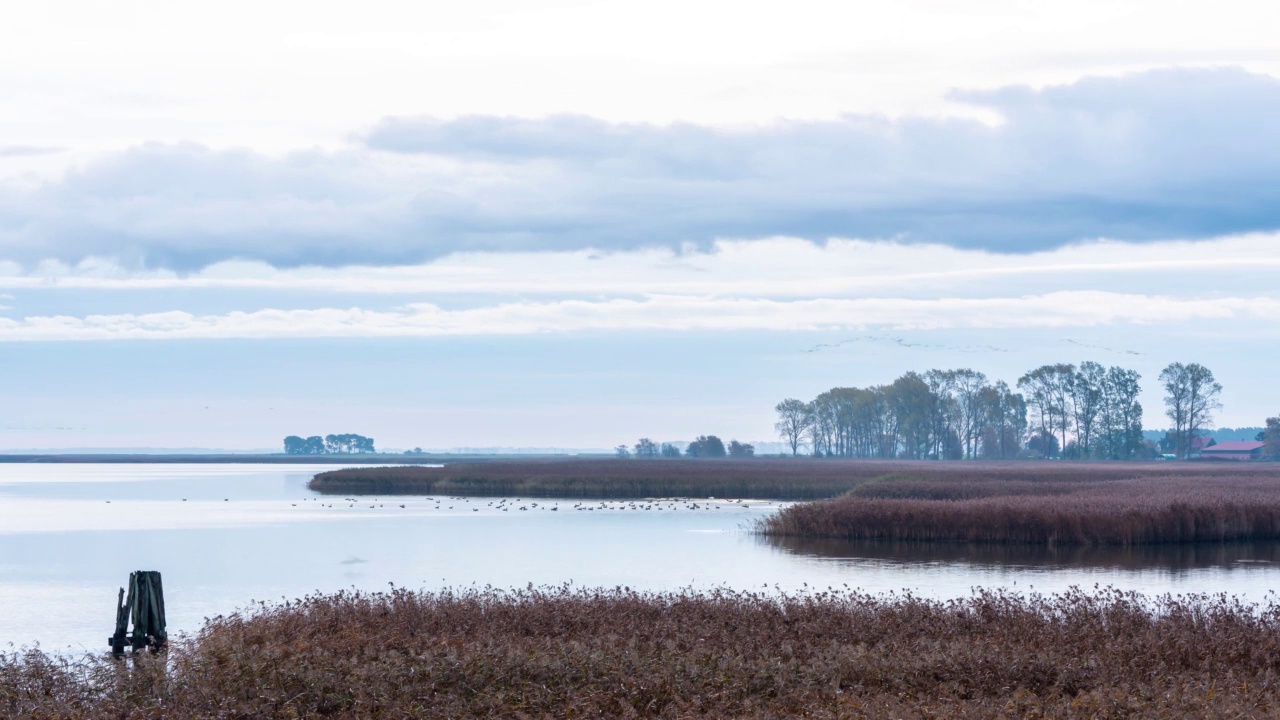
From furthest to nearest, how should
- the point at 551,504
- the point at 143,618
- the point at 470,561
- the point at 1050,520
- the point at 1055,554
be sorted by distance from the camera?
the point at 551,504 → the point at 1050,520 → the point at 1055,554 → the point at 470,561 → the point at 143,618

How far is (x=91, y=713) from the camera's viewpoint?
14.3m

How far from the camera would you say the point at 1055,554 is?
42.8 meters

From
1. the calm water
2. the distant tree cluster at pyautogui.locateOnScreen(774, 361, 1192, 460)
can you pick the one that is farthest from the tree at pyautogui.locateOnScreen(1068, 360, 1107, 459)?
the calm water

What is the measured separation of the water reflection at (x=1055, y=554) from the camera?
3944cm

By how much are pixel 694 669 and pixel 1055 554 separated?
29.8m

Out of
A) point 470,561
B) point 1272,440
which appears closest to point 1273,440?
point 1272,440

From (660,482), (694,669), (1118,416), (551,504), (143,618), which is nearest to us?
(694,669)

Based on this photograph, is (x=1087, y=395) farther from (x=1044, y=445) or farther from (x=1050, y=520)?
(x=1050, y=520)

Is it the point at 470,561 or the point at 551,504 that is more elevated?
the point at 551,504

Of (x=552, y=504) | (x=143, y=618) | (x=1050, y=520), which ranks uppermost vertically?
(x=143, y=618)

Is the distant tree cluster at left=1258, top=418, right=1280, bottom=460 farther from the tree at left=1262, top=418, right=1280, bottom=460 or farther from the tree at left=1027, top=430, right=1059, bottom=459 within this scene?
the tree at left=1027, top=430, right=1059, bottom=459

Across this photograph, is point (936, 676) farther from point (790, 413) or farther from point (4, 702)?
point (790, 413)

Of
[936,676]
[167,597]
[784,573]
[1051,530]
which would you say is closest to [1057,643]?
[936,676]

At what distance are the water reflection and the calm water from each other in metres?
0.08
